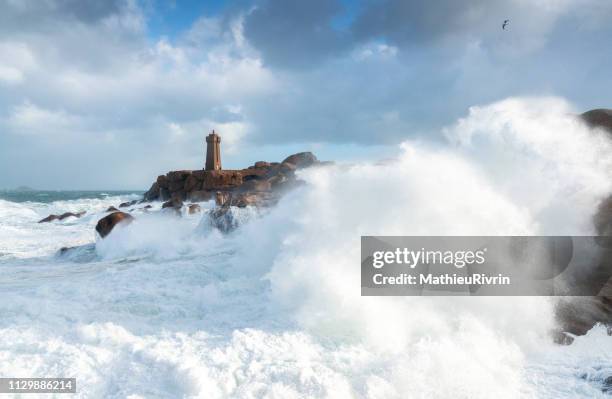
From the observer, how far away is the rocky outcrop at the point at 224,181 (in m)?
26.5

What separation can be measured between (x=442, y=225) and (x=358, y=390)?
132 inches

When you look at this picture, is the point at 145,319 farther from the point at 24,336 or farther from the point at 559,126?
the point at 559,126

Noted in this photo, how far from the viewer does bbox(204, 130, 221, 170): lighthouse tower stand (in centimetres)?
3538

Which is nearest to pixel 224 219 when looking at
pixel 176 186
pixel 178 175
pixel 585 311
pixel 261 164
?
pixel 585 311

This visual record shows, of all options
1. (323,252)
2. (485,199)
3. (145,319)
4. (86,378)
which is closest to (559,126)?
(485,199)

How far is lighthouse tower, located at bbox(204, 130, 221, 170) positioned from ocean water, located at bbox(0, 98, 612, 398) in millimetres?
26432

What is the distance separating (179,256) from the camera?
10.6m

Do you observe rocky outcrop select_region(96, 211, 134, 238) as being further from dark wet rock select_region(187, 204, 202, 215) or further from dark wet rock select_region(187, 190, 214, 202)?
dark wet rock select_region(187, 190, 214, 202)

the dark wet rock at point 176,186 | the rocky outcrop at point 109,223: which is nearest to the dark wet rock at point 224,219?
the rocky outcrop at point 109,223

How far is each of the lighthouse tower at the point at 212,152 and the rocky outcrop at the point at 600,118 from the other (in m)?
30.6

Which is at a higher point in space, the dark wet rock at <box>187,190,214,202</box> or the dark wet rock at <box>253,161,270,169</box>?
the dark wet rock at <box>253,161,270,169</box>

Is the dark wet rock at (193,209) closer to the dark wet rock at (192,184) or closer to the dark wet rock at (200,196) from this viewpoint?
the dark wet rock at (200,196)

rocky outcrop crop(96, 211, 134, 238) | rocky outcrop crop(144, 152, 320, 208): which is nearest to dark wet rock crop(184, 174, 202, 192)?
rocky outcrop crop(144, 152, 320, 208)

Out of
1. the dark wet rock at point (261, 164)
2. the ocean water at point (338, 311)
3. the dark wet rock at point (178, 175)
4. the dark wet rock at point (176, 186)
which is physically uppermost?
the dark wet rock at point (261, 164)
